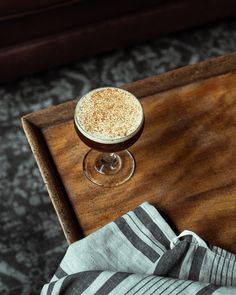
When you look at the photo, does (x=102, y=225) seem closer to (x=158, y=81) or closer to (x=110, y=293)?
(x=110, y=293)

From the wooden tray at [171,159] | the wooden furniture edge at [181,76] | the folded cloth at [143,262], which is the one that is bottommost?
the folded cloth at [143,262]

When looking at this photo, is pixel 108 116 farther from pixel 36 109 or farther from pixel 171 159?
pixel 36 109

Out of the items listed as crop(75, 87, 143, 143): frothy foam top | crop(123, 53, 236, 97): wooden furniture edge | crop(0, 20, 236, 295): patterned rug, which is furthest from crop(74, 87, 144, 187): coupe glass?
crop(0, 20, 236, 295): patterned rug

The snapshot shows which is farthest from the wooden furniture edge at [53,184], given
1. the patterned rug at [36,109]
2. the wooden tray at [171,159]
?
the patterned rug at [36,109]

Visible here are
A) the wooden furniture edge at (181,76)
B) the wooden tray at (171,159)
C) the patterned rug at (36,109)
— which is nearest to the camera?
the wooden tray at (171,159)

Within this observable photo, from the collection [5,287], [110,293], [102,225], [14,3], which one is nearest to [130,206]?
[102,225]

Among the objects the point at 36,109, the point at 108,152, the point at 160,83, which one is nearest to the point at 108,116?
the point at 108,152

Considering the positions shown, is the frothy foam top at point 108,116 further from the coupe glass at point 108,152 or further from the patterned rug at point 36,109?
the patterned rug at point 36,109

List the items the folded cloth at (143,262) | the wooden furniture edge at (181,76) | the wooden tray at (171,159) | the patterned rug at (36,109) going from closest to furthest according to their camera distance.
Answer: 1. the folded cloth at (143,262)
2. the wooden tray at (171,159)
3. the wooden furniture edge at (181,76)
4. the patterned rug at (36,109)
